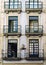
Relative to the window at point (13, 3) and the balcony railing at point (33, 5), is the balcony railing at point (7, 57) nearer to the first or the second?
the window at point (13, 3)

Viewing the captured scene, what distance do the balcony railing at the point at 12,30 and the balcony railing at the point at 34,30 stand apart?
2.69ft

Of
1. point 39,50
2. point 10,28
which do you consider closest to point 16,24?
point 10,28

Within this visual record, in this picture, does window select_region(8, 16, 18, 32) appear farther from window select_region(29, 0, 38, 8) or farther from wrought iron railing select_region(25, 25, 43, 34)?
window select_region(29, 0, 38, 8)

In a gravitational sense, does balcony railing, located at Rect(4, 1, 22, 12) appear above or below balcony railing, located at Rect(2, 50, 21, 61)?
above

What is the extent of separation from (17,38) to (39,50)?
8.42ft

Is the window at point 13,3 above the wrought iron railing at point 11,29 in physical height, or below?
above

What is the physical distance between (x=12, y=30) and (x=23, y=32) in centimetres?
117

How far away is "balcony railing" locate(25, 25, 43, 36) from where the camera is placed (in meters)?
29.0

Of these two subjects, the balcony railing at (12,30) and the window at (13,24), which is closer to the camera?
the balcony railing at (12,30)

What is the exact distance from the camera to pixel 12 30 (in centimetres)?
2948

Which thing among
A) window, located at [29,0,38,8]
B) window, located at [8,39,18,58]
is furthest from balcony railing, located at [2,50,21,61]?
window, located at [29,0,38,8]

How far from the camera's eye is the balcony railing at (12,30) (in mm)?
29053

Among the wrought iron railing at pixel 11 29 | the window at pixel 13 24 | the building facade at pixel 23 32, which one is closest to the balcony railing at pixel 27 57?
the building facade at pixel 23 32

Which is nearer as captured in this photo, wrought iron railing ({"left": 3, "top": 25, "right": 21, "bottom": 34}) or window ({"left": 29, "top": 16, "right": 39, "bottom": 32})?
wrought iron railing ({"left": 3, "top": 25, "right": 21, "bottom": 34})
